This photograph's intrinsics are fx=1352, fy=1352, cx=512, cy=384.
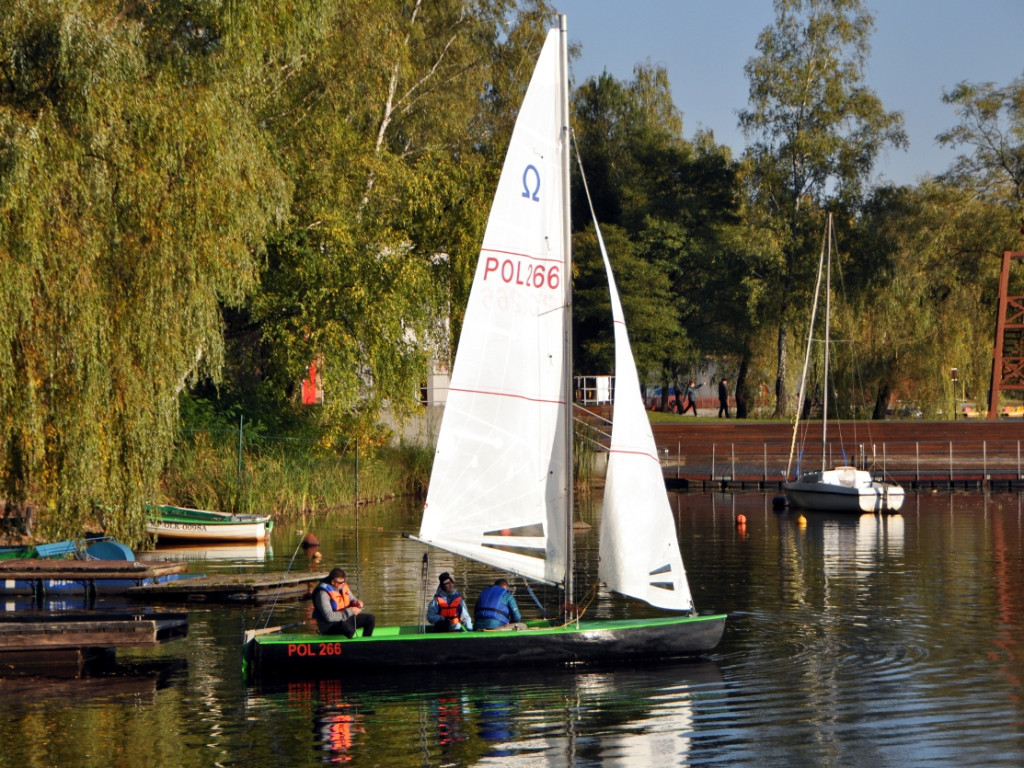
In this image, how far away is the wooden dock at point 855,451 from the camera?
50.0m

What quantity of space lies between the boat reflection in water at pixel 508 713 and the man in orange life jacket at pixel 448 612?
570 mm

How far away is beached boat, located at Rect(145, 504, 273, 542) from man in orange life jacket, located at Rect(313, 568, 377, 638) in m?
14.7

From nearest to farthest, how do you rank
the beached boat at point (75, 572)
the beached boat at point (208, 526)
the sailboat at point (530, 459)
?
the sailboat at point (530, 459), the beached boat at point (75, 572), the beached boat at point (208, 526)

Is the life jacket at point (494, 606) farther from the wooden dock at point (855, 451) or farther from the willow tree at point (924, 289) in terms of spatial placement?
the willow tree at point (924, 289)

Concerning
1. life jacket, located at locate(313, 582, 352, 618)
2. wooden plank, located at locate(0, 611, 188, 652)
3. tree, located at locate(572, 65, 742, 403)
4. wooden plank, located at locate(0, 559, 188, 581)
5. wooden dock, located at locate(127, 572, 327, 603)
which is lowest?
wooden dock, located at locate(127, 572, 327, 603)

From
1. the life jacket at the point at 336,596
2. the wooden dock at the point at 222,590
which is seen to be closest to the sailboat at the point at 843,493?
the wooden dock at the point at 222,590

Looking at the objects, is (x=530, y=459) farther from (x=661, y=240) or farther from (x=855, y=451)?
(x=661, y=240)

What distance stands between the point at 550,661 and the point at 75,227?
8637mm

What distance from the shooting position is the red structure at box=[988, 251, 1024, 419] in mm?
53344

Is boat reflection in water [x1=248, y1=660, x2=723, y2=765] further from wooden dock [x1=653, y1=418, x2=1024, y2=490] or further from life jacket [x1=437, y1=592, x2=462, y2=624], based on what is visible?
wooden dock [x1=653, y1=418, x2=1024, y2=490]

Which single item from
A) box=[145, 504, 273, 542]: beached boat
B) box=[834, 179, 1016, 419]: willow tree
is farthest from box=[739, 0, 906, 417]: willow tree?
box=[145, 504, 273, 542]: beached boat

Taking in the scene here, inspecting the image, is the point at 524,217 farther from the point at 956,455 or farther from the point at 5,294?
the point at 956,455

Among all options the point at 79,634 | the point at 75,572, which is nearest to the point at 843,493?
the point at 75,572

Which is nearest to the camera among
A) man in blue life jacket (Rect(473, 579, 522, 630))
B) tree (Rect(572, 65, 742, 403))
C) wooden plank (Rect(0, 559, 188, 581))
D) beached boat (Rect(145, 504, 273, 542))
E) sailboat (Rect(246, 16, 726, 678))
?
sailboat (Rect(246, 16, 726, 678))
